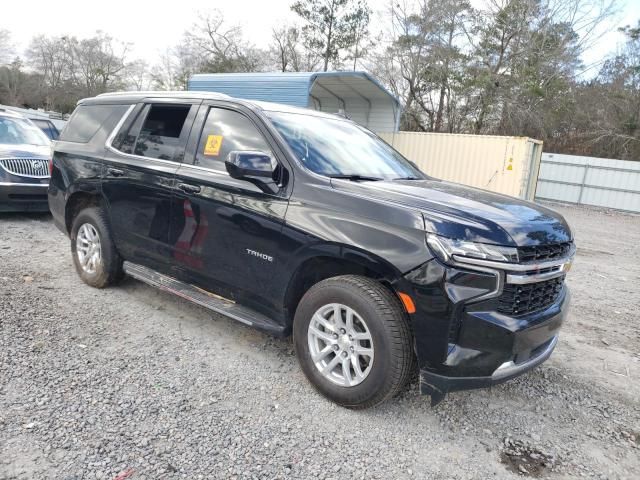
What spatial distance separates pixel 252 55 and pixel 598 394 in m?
37.2

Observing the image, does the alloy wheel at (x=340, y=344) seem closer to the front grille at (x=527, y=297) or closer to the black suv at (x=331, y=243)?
the black suv at (x=331, y=243)

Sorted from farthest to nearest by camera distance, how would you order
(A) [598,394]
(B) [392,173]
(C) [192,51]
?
1. (C) [192,51]
2. (B) [392,173]
3. (A) [598,394]

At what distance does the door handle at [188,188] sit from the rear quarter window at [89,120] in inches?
52.5

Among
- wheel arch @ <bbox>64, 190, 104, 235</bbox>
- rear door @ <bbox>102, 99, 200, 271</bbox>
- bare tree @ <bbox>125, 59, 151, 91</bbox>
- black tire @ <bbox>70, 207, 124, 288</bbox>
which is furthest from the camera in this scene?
bare tree @ <bbox>125, 59, 151, 91</bbox>

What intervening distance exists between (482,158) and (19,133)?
12496 millimetres

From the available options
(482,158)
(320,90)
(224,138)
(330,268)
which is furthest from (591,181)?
(330,268)

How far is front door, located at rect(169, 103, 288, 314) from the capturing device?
3.21m

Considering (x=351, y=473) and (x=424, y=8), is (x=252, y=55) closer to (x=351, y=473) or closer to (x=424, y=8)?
(x=424, y=8)

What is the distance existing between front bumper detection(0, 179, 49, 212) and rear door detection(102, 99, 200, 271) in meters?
4.02

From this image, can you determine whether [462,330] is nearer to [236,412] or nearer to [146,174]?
[236,412]

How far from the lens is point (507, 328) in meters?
2.52

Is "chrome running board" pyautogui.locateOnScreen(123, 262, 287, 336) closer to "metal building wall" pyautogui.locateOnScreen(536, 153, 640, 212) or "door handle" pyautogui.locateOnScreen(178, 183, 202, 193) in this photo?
"door handle" pyautogui.locateOnScreen(178, 183, 202, 193)

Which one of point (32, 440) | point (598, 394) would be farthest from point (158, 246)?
point (598, 394)

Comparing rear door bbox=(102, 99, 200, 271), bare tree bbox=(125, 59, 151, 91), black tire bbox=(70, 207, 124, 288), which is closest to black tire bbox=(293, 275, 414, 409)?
rear door bbox=(102, 99, 200, 271)
